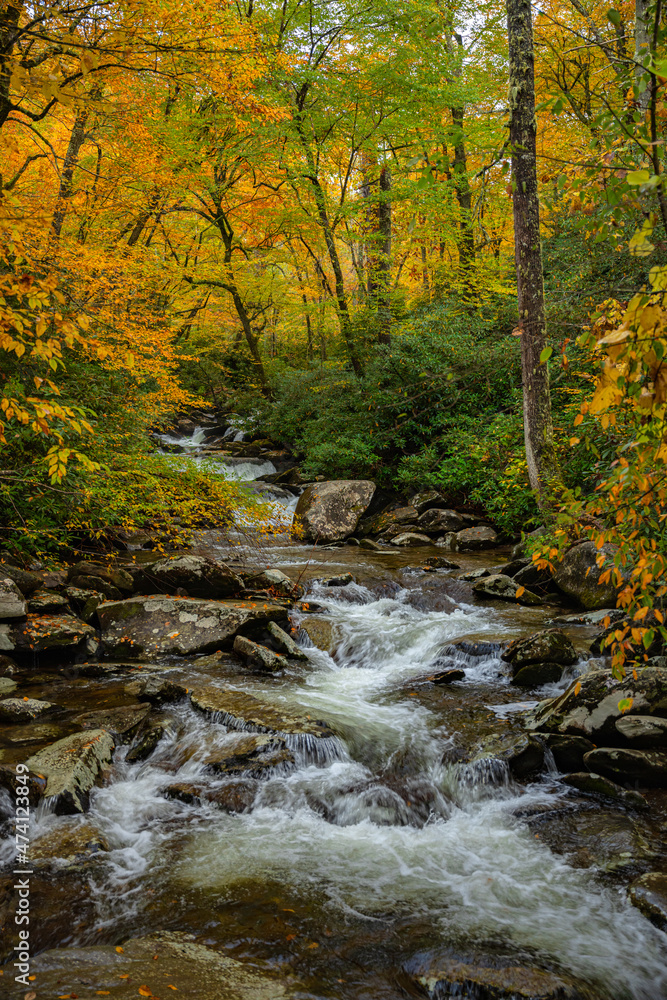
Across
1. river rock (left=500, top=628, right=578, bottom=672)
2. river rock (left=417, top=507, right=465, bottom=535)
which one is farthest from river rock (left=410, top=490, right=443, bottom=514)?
river rock (left=500, top=628, right=578, bottom=672)

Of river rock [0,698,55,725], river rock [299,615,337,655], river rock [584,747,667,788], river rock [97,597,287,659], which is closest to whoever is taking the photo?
river rock [584,747,667,788]

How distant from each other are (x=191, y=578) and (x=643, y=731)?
5.76 metres

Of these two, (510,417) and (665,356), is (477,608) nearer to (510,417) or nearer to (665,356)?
(510,417)

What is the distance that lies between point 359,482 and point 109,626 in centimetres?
787

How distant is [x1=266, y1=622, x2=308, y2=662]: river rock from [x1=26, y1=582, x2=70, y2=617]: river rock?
8.18ft

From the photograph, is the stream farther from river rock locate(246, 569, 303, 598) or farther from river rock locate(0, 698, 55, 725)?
river rock locate(246, 569, 303, 598)

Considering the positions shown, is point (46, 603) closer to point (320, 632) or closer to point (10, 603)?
point (10, 603)

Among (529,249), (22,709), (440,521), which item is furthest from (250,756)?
(440,521)

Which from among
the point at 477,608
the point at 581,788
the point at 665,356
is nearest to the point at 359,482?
the point at 477,608

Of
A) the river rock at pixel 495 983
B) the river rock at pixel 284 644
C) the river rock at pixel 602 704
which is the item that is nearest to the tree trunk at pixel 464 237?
the river rock at pixel 284 644

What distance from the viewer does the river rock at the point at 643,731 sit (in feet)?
14.8

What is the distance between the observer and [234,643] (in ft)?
23.2

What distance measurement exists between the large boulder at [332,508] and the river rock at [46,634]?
640 cm

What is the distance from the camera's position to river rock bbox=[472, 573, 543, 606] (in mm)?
8453
